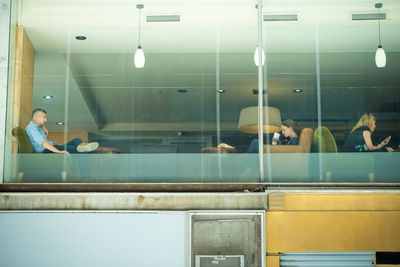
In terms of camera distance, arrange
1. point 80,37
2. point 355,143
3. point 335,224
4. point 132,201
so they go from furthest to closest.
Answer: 1. point 80,37
2. point 355,143
3. point 132,201
4. point 335,224

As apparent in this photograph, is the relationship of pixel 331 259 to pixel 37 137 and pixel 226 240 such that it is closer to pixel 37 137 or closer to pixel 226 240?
pixel 226 240

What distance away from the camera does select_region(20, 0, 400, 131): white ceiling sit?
24.1 ft

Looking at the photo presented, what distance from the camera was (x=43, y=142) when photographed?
24.0 ft

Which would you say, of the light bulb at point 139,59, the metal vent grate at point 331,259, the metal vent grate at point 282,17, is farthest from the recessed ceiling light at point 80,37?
the metal vent grate at point 331,259

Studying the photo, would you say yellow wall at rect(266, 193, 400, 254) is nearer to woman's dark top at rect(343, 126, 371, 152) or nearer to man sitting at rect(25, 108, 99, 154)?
woman's dark top at rect(343, 126, 371, 152)

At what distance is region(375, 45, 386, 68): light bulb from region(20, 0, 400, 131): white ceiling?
76mm

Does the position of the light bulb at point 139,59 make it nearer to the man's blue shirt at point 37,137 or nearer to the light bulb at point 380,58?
the man's blue shirt at point 37,137

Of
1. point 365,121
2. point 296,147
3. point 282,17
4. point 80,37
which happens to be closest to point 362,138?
point 365,121

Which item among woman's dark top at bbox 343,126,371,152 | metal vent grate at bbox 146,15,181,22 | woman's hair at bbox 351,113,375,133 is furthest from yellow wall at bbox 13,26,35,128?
woman's hair at bbox 351,113,375,133

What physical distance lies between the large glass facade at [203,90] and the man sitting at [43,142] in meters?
0.06

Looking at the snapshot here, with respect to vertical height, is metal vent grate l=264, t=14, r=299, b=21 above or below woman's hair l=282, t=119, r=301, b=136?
above

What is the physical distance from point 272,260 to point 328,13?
3.61 m

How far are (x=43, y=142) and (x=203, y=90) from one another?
236 centimetres

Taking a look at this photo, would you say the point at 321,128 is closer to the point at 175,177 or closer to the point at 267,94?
the point at 267,94
